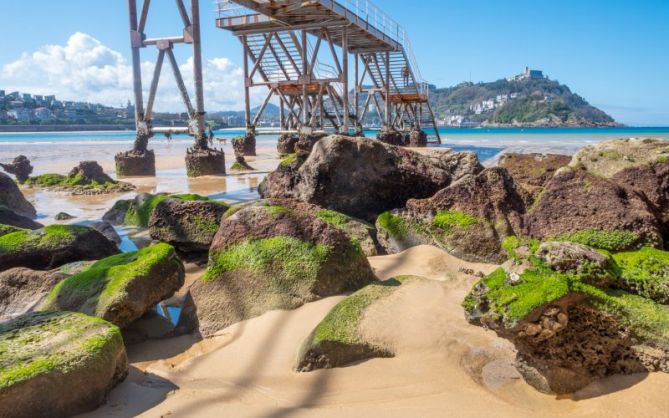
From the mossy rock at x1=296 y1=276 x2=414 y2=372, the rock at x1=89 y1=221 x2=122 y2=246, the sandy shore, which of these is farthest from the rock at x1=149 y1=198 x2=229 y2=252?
the mossy rock at x1=296 y1=276 x2=414 y2=372

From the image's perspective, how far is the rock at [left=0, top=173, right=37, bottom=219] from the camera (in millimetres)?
8141

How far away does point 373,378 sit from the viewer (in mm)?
2639

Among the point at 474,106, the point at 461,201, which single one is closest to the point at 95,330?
the point at 461,201

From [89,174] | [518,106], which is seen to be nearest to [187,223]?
[89,174]

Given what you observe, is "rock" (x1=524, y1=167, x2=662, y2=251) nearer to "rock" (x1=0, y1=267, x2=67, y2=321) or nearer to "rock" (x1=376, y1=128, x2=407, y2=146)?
"rock" (x1=0, y1=267, x2=67, y2=321)

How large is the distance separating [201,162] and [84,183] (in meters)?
2.79

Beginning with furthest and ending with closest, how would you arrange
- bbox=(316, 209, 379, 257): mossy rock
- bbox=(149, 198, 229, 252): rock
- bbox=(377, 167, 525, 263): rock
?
bbox=(149, 198, 229, 252): rock < bbox=(316, 209, 379, 257): mossy rock < bbox=(377, 167, 525, 263): rock

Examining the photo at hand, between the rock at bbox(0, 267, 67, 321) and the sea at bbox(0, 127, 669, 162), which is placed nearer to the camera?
the rock at bbox(0, 267, 67, 321)

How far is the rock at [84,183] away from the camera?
1098 cm

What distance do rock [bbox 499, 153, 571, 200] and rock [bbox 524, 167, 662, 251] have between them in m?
1.94

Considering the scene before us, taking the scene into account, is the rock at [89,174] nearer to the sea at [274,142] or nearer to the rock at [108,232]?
the rock at [108,232]

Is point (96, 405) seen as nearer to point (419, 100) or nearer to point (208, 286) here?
point (208, 286)

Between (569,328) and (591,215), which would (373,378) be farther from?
(591,215)

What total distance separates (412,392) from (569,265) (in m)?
0.96
